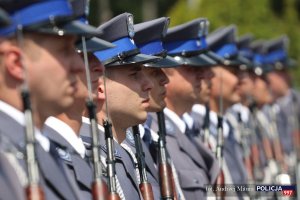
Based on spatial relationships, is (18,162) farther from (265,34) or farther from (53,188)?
(265,34)

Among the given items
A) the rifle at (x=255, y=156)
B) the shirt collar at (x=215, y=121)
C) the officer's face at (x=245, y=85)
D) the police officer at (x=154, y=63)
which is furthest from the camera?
the officer's face at (x=245, y=85)

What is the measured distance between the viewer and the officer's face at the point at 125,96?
19.4 ft

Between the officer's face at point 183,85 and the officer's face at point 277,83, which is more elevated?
the officer's face at point 277,83

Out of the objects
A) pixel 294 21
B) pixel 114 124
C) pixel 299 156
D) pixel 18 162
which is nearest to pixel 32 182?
pixel 18 162

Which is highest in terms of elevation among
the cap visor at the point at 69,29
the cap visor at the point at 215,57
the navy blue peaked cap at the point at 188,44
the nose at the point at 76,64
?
the cap visor at the point at 215,57

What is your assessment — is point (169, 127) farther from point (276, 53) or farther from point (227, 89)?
point (276, 53)

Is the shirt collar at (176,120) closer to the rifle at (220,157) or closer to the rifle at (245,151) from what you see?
the rifle at (220,157)

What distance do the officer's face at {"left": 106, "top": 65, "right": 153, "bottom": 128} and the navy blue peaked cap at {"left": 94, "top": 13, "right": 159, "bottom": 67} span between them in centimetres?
6

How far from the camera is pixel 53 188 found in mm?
4355

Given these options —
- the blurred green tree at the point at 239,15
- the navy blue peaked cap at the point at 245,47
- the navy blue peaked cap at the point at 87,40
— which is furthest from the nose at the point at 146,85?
the blurred green tree at the point at 239,15

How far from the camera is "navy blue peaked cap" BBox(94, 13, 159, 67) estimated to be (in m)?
5.96

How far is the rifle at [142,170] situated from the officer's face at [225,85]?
3080mm

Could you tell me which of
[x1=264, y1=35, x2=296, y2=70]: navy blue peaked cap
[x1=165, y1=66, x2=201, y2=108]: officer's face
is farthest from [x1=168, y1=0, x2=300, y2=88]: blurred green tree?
[x1=165, y1=66, x2=201, y2=108]: officer's face

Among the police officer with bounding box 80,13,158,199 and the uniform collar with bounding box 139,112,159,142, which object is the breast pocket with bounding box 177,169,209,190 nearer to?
the uniform collar with bounding box 139,112,159,142
